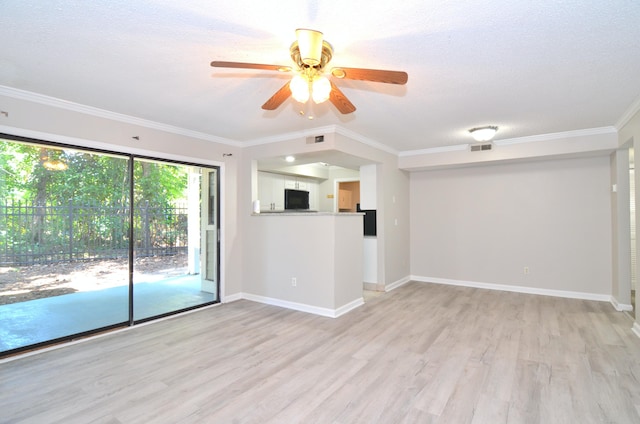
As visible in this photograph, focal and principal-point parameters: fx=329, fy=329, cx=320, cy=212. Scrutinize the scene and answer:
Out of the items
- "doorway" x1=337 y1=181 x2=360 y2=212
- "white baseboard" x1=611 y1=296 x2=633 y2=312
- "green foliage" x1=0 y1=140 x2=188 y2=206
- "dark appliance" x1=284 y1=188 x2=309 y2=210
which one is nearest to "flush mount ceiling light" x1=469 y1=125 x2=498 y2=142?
"white baseboard" x1=611 y1=296 x2=633 y2=312

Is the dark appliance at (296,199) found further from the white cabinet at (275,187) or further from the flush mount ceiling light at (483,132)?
the flush mount ceiling light at (483,132)

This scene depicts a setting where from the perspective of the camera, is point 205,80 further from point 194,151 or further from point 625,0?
point 625,0

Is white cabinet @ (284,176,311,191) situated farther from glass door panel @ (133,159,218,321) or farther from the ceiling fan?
the ceiling fan

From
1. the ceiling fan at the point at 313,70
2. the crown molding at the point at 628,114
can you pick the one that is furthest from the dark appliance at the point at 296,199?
the crown molding at the point at 628,114

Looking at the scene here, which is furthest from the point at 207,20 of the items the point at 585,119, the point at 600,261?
the point at 600,261

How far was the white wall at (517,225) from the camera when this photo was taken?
16.2 ft

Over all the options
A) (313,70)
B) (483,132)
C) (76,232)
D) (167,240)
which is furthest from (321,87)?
(167,240)

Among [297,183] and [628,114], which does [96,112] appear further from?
[628,114]

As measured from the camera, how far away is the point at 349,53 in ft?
7.67

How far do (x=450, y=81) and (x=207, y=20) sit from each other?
6.52 ft

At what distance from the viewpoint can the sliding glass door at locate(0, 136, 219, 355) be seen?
10.4 ft

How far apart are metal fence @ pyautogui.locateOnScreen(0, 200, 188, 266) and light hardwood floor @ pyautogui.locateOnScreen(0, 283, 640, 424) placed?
93 cm

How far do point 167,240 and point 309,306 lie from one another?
2093mm

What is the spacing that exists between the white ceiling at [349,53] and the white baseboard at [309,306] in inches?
95.2
